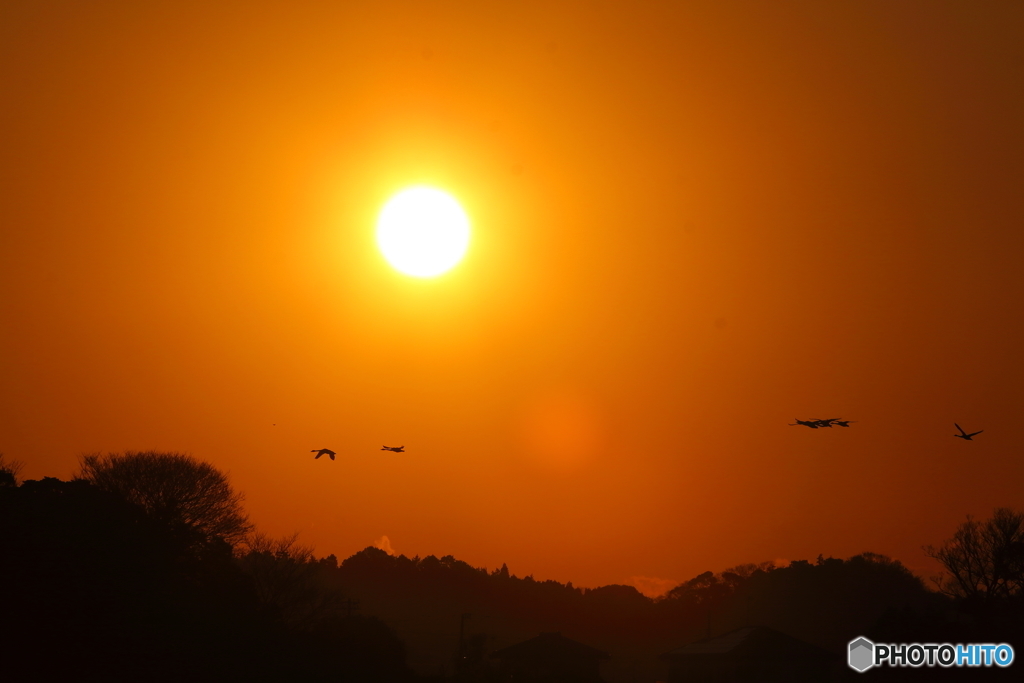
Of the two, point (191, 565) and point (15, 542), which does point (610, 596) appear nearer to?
point (191, 565)

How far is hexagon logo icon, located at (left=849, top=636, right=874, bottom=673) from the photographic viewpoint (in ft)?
213

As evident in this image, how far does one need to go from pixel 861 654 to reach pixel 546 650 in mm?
26077

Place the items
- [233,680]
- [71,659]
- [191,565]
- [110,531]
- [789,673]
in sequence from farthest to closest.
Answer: [789,673], [191,565], [110,531], [233,680], [71,659]

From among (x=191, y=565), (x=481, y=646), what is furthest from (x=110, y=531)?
(x=481, y=646)

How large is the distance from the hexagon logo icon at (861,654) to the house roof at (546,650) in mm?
22318

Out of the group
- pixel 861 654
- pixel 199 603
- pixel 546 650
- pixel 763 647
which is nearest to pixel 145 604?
pixel 199 603

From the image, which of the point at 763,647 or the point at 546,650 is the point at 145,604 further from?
the point at 763,647

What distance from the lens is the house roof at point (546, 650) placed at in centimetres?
7375

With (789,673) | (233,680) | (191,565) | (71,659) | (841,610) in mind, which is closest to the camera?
(71,659)

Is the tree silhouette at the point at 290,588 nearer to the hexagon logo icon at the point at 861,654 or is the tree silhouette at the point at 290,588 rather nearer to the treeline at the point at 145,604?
the treeline at the point at 145,604

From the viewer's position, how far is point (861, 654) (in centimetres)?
7006

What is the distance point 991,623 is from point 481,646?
3814cm

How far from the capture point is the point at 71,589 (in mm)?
36812

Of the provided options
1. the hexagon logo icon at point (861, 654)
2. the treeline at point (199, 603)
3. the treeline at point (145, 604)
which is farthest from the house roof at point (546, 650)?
the hexagon logo icon at point (861, 654)
